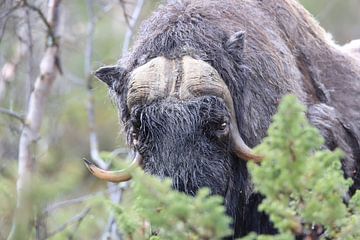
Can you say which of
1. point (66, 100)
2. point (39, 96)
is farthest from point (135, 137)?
point (66, 100)

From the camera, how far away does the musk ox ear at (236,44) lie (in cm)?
468

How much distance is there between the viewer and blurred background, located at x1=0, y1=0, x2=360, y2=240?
14.9 ft

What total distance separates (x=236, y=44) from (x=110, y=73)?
2.19 ft

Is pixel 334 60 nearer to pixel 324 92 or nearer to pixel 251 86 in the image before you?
pixel 324 92

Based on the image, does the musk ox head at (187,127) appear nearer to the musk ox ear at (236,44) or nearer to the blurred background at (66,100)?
the musk ox ear at (236,44)

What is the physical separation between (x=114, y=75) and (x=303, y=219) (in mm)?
2012

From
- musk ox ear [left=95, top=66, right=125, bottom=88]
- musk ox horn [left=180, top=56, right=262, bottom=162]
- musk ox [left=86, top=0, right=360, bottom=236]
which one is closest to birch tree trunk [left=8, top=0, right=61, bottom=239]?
musk ox ear [left=95, top=66, right=125, bottom=88]

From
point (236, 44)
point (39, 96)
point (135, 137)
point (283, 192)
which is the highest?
point (283, 192)

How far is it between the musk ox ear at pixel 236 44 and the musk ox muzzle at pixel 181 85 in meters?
0.17

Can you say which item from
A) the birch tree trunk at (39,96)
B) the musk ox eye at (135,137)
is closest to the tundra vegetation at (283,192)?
the musk ox eye at (135,137)

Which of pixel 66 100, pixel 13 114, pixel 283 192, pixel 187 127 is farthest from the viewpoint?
pixel 66 100

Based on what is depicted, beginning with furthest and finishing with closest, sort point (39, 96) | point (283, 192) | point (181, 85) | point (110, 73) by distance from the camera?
point (39, 96) → point (110, 73) → point (181, 85) → point (283, 192)

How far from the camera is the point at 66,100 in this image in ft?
31.8

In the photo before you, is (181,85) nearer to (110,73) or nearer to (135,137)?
(135,137)
